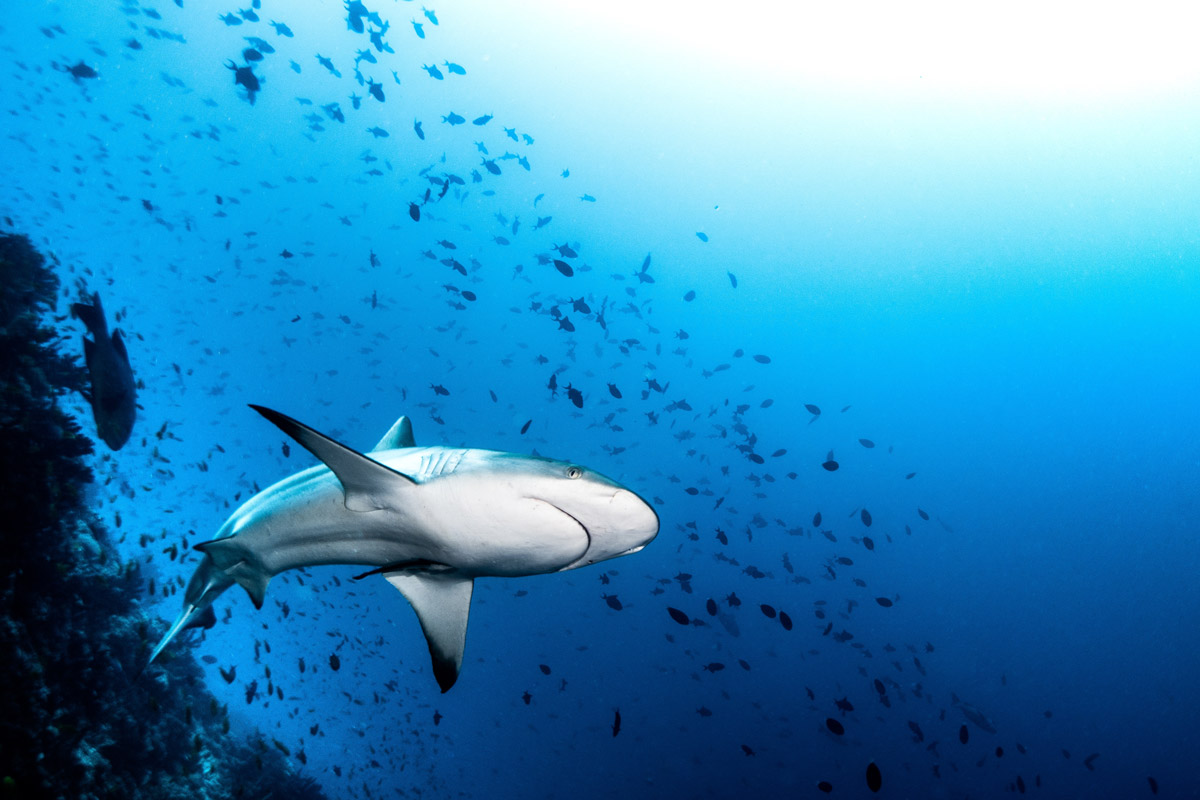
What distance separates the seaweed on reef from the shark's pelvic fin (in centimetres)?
497

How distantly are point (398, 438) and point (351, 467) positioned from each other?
4.80ft

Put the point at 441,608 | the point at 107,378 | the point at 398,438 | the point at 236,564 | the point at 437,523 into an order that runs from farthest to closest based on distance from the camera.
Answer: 1. the point at 107,378
2. the point at 398,438
3. the point at 236,564
4. the point at 441,608
5. the point at 437,523

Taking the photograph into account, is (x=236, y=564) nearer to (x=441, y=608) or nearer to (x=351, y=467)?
(x=441, y=608)

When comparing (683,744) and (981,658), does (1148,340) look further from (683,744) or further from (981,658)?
(683,744)

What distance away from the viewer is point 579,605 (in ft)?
185

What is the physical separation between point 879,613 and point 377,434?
218 feet

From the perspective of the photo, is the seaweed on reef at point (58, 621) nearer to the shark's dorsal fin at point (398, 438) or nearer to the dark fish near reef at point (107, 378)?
the dark fish near reef at point (107, 378)

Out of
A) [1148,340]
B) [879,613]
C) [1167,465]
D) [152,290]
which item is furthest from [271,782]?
[1167,465]

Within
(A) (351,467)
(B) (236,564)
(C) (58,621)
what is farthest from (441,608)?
A: (C) (58,621)

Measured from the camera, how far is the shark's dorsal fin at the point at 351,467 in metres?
2.02

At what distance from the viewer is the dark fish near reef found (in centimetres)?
557

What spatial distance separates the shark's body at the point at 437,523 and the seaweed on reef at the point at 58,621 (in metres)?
5.79

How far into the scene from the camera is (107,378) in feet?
19.1

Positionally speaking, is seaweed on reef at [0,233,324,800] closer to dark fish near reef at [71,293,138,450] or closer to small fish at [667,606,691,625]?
dark fish near reef at [71,293,138,450]
